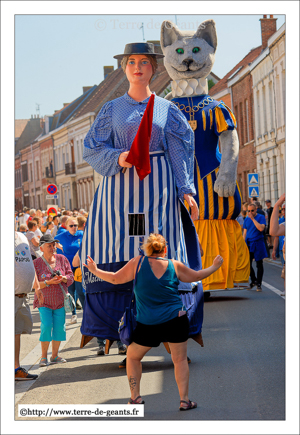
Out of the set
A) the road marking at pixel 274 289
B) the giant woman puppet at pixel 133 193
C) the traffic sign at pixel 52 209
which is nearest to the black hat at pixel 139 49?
the giant woman puppet at pixel 133 193

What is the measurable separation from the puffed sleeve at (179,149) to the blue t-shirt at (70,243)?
475 cm

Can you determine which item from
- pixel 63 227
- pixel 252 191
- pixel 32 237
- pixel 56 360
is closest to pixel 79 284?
pixel 63 227

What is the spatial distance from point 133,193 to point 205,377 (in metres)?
1.63

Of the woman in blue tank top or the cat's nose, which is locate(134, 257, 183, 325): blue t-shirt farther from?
the cat's nose

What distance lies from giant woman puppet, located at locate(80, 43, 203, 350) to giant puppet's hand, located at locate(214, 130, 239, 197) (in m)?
3.31

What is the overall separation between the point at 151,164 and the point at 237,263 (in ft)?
16.8

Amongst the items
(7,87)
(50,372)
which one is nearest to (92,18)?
(7,87)

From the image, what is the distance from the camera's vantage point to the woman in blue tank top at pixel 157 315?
5273 millimetres

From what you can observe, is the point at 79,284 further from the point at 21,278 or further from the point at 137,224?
the point at 137,224

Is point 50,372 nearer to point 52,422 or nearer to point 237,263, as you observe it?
point 52,422

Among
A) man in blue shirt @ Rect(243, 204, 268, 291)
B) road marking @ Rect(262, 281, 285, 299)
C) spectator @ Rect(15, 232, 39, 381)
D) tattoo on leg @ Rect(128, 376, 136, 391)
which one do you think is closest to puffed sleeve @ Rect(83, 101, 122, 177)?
spectator @ Rect(15, 232, 39, 381)

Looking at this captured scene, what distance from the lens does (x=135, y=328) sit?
5.36 metres

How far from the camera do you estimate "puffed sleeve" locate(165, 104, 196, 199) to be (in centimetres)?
609

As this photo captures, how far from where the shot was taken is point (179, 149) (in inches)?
241
